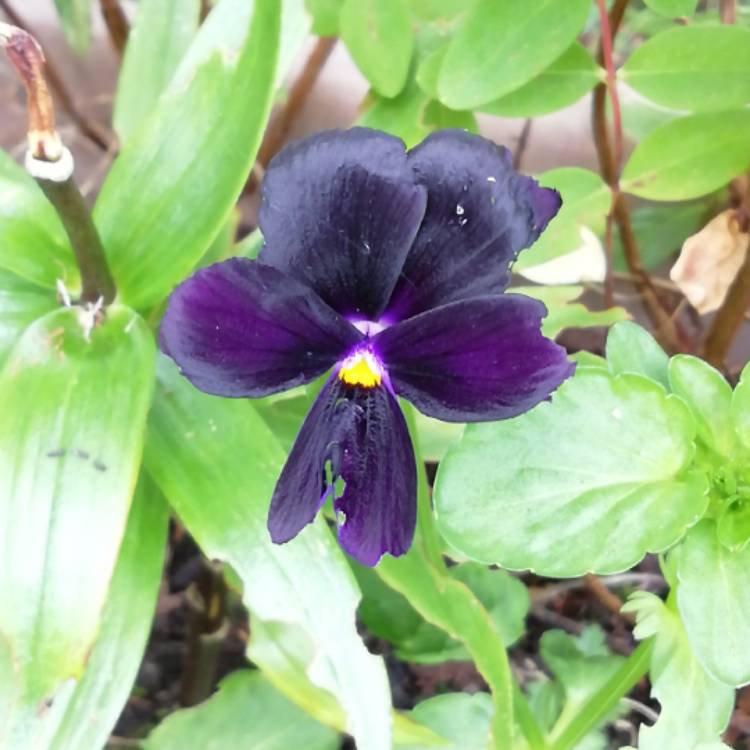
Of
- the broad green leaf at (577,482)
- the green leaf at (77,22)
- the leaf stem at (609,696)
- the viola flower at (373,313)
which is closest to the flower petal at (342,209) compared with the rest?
the viola flower at (373,313)

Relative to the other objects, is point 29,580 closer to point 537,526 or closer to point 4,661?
point 4,661

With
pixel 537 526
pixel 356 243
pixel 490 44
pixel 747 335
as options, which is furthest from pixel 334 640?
pixel 747 335

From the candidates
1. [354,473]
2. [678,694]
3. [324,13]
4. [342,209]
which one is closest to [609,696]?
[678,694]

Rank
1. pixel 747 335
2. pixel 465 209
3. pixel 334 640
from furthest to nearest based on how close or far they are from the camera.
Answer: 1. pixel 747 335
2. pixel 334 640
3. pixel 465 209

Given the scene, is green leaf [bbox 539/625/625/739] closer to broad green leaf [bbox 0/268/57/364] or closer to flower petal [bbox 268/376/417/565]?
flower petal [bbox 268/376/417/565]

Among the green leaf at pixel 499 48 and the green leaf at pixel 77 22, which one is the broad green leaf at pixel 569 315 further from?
the green leaf at pixel 77 22

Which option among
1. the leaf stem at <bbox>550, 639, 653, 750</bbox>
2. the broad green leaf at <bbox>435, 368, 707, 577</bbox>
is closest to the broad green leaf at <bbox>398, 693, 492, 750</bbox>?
the leaf stem at <bbox>550, 639, 653, 750</bbox>

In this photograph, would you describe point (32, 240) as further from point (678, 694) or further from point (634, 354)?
point (678, 694)
